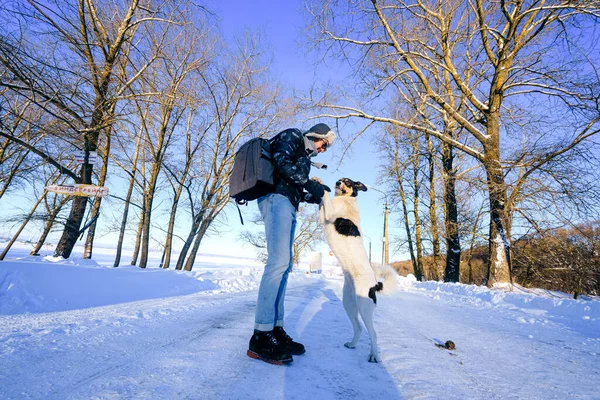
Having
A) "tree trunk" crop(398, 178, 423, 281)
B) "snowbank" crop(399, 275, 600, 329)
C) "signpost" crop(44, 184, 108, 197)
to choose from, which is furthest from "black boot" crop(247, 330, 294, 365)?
"tree trunk" crop(398, 178, 423, 281)

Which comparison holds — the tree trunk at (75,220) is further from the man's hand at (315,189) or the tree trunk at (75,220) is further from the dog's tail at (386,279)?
the dog's tail at (386,279)

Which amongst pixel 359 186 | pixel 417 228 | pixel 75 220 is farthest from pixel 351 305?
pixel 417 228

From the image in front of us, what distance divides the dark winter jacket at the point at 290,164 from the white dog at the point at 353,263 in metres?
0.42

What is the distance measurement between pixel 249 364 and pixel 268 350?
158 mm

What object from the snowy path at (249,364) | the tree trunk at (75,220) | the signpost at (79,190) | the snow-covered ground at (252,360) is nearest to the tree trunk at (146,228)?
the tree trunk at (75,220)

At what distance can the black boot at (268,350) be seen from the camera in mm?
1952

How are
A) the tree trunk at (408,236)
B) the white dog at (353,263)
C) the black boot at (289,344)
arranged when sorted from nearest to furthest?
the black boot at (289,344) < the white dog at (353,263) < the tree trunk at (408,236)

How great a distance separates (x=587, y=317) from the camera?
178 inches

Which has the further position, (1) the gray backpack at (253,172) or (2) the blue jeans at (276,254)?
(1) the gray backpack at (253,172)

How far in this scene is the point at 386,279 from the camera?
296cm

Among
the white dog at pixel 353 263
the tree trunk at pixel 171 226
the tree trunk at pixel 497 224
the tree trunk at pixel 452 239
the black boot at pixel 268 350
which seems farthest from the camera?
the tree trunk at pixel 171 226

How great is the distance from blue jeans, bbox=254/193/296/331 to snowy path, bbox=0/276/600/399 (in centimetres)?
39

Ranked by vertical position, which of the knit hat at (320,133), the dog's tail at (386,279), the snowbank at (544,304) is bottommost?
the snowbank at (544,304)

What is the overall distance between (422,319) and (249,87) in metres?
13.5
